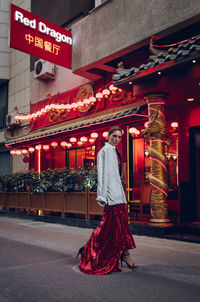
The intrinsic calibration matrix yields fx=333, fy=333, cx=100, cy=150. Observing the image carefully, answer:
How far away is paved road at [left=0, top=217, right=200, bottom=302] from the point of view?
394cm

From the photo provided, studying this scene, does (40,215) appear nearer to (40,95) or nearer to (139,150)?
(139,150)

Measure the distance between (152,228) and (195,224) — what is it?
1915 mm

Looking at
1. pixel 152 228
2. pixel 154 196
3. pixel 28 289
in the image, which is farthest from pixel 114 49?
pixel 28 289

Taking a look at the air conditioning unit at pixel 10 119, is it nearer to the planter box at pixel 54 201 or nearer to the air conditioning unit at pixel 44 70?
the air conditioning unit at pixel 44 70

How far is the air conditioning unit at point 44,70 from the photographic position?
18.0 m

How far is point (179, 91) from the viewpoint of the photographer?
30.8ft

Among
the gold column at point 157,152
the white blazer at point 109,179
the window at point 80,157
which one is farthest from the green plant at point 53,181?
the white blazer at point 109,179

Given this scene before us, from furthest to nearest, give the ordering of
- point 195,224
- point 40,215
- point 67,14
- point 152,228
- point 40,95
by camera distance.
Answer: point 40,95 → point 67,14 → point 40,215 → point 195,224 → point 152,228

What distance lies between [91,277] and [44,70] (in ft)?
49.2

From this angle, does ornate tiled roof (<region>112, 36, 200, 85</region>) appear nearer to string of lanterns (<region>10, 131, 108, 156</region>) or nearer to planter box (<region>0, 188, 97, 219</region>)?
planter box (<region>0, 188, 97, 219</region>)

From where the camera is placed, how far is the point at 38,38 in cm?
1333

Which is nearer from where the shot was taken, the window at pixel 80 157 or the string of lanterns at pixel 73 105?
the string of lanterns at pixel 73 105

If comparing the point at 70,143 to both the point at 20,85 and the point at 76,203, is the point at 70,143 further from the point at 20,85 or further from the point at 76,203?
the point at 20,85

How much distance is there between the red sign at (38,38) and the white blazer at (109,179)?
895cm
